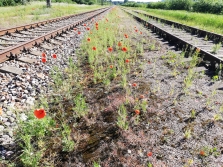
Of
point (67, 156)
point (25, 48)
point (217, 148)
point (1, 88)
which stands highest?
point (25, 48)

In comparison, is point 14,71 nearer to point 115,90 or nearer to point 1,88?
point 1,88

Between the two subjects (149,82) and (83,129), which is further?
(149,82)

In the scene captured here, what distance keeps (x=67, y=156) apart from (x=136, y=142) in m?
1.03

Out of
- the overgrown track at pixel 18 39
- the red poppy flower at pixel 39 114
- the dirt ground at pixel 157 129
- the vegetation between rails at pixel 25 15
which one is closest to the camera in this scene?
the red poppy flower at pixel 39 114

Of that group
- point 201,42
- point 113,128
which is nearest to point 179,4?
point 201,42

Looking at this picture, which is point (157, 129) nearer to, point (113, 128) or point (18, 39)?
point (113, 128)

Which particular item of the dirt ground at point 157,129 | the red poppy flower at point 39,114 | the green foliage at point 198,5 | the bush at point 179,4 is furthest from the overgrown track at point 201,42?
the bush at point 179,4

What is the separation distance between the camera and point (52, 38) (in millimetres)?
8203

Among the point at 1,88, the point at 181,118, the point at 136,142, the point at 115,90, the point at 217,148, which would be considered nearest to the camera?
the point at 217,148

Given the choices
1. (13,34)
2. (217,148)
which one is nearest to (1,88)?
(217,148)

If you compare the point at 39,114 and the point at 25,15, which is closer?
the point at 39,114

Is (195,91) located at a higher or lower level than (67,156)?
higher

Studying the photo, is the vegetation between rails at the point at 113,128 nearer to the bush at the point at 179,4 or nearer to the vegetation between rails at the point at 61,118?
the vegetation between rails at the point at 61,118

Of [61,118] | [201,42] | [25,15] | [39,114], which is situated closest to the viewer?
[39,114]
